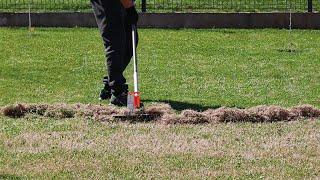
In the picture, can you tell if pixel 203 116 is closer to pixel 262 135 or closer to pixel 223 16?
pixel 262 135

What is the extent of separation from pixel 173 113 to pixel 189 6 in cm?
914

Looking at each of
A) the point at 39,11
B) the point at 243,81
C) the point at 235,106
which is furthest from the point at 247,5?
the point at 235,106

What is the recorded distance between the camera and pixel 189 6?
16.2 m

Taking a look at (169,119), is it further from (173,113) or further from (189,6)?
(189,6)

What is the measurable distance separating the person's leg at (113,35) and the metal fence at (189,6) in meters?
7.61

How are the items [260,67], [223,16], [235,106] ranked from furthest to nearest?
[223,16] → [260,67] → [235,106]

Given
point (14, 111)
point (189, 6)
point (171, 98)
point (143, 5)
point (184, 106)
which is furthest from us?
point (189, 6)

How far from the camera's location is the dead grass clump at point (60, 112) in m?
7.33

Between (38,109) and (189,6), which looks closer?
(38,109)

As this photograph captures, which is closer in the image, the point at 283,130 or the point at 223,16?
the point at 283,130

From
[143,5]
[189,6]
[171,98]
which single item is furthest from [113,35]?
[189,6]

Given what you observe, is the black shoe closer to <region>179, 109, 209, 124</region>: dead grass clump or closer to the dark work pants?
the dark work pants

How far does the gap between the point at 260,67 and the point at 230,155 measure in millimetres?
4841

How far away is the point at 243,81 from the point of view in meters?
9.52
